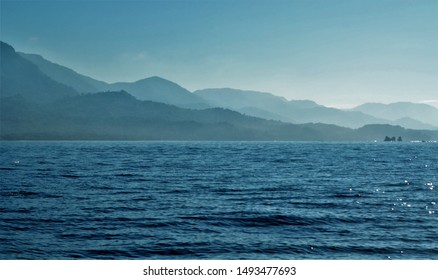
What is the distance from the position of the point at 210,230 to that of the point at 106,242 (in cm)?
668

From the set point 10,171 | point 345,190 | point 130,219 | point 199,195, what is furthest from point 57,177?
point 345,190

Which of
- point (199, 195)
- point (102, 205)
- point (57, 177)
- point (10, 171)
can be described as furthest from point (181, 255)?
point (10, 171)

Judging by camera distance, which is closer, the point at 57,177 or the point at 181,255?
the point at 181,255

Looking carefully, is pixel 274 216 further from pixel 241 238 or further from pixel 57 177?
pixel 57 177

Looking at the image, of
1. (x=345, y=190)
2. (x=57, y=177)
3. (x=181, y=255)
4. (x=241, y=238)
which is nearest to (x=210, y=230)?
(x=241, y=238)

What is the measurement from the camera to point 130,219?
3139cm

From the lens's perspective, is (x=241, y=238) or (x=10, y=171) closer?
(x=241, y=238)
